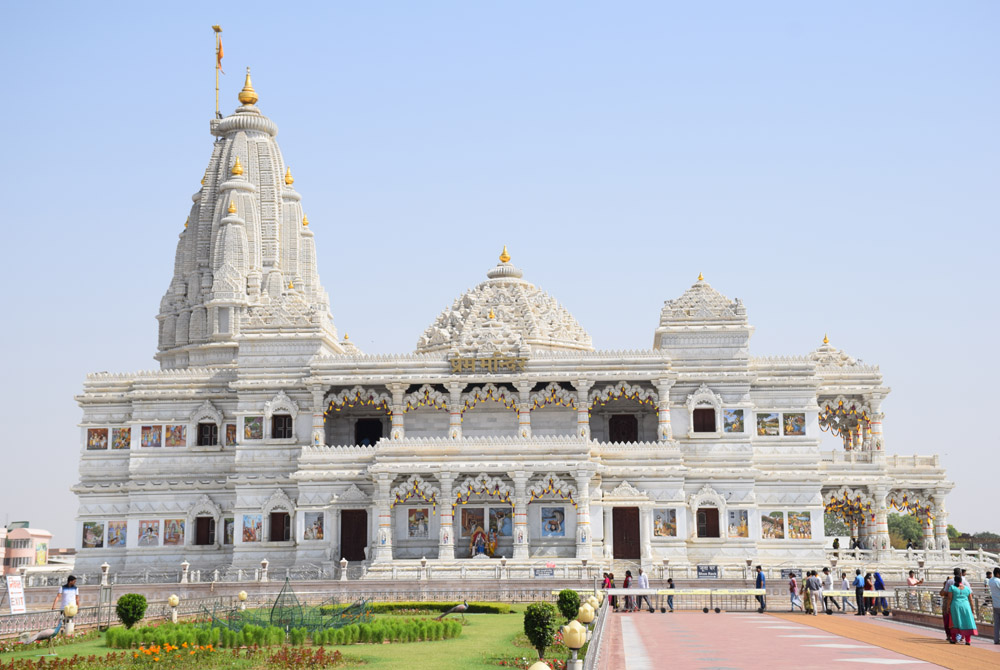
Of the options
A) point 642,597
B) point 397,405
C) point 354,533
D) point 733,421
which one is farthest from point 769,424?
point 354,533

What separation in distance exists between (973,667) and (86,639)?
21.0 m

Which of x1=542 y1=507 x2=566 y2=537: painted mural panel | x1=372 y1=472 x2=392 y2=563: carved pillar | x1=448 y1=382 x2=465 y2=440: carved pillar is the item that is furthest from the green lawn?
x1=448 y1=382 x2=465 y2=440: carved pillar

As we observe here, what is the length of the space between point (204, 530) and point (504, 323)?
18.1 m

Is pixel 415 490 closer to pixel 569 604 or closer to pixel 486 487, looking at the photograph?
pixel 486 487

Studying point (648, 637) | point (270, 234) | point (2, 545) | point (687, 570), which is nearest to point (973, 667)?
point (648, 637)

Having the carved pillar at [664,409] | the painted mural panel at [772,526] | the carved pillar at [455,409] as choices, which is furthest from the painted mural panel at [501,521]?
the painted mural panel at [772,526]

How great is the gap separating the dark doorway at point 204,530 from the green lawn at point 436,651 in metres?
26.7

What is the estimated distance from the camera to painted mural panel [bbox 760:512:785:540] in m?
52.3

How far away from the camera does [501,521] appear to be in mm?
50188

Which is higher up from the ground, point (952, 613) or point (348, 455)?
point (348, 455)

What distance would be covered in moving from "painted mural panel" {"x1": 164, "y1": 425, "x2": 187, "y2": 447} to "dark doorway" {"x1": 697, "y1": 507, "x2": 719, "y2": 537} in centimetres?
2593

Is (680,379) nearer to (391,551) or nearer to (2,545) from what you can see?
(391,551)

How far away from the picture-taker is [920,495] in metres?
54.4

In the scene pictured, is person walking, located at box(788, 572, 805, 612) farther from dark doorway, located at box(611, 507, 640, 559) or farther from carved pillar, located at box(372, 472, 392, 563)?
carved pillar, located at box(372, 472, 392, 563)
